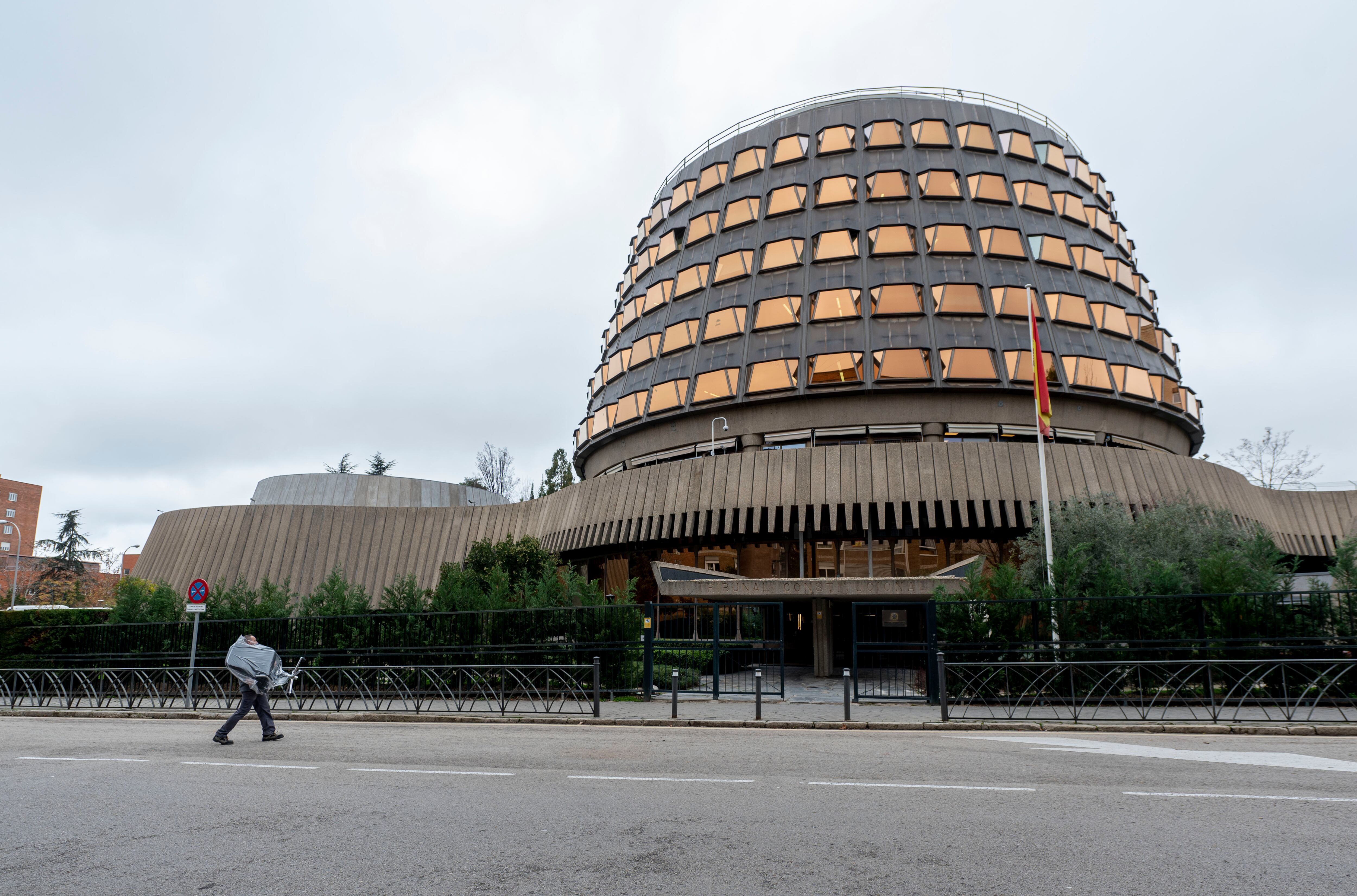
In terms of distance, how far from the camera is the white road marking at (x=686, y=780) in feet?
29.0

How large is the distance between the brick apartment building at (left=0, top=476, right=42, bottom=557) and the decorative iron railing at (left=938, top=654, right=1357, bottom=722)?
4884 inches

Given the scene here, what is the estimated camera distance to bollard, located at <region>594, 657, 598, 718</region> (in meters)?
16.2

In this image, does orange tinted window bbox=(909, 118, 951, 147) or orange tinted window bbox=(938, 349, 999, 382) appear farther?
orange tinted window bbox=(909, 118, 951, 147)

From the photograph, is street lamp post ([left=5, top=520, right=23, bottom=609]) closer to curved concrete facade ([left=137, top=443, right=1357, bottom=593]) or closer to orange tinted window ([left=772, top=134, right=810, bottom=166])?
curved concrete facade ([left=137, top=443, right=1357, bottom=593])

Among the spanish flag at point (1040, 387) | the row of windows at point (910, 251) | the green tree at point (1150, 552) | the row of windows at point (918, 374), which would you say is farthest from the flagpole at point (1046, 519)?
the row of windows at point (910, 251)

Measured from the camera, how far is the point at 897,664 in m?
19.6

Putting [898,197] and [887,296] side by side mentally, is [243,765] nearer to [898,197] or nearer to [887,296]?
[887,296]

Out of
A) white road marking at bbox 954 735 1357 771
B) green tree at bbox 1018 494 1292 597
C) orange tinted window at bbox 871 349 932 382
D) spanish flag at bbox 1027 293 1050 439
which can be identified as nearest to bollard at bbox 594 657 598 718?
white road marking at bbox 954 735 1357 771

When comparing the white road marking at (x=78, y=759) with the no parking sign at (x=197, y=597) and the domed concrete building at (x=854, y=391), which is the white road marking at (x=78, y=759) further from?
the domed concrete building at (x=854, y=391)

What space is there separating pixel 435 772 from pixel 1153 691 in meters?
13.4

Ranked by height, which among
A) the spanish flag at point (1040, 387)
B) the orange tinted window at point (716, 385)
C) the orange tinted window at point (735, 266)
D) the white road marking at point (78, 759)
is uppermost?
the orange tinted window at point (735, 266)

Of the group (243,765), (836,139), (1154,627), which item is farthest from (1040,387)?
(836,139)

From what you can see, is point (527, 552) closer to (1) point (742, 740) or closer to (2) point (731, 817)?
(1) point (742, 740)

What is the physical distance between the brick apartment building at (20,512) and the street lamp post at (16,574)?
2.16 ft
